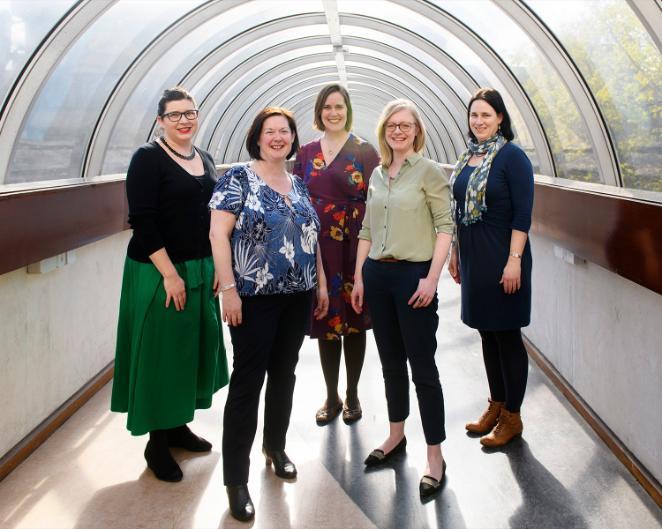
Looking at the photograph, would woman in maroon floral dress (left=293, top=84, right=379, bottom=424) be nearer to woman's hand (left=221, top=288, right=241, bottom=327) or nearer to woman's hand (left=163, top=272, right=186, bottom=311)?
woman's hand (left=163, top=272, right=186, bottom=311)

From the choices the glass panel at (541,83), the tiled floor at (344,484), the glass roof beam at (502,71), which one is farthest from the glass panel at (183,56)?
the tiled floor at (344,484)

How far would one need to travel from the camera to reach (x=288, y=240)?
286cm

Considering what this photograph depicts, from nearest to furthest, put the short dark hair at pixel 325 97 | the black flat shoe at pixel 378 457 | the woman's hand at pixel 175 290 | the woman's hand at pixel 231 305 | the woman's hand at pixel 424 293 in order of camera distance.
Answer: the woman's hand at pixel 231 305 → the woman's hand at pixel 424 293 → the woman's hand at pixel 175 290 → the black flat shoe at pixel 378 457 → the short dark hair at pixel 325 97

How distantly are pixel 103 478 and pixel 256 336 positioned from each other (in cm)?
121

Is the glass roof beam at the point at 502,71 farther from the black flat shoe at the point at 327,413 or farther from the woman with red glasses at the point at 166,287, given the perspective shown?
the woman with red glasses at the point at 166,287

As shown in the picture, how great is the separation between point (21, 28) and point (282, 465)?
336cm

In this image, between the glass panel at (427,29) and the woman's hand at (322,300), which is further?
the glass panel at (427,29)

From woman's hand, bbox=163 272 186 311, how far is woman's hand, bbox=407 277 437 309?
1.09 meters

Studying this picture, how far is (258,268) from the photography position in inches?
110

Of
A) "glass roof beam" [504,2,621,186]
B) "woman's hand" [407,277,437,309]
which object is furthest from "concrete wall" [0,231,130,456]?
"glass roof beam" [504,2,621,186]

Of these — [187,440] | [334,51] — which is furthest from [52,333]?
[334,51]

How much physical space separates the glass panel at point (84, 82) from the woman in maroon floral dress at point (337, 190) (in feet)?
8.82

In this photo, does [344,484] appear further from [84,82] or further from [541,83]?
Answer: [541,83]

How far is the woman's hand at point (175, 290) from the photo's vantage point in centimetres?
314
